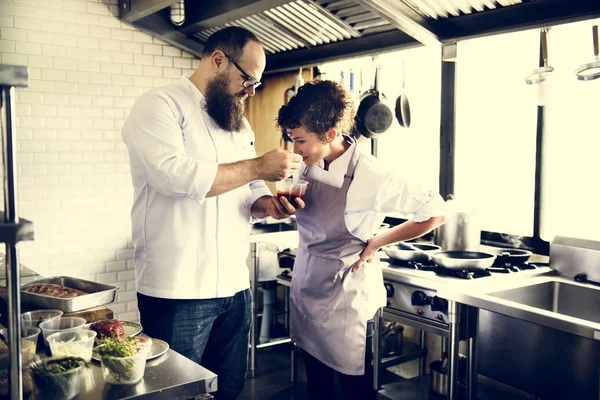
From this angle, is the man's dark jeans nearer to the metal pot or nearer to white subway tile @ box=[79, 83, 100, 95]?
the metal pot

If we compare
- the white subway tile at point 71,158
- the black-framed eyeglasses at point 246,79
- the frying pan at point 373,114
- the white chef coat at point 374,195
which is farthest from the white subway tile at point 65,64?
the white chef coat at point 374,195

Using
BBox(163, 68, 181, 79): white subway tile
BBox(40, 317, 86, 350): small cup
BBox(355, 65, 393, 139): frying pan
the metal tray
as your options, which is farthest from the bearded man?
BBox(163, 68, 181, 79): white subway tile

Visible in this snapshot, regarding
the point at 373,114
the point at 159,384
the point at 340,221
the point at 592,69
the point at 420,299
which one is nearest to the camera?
the point at 159,384

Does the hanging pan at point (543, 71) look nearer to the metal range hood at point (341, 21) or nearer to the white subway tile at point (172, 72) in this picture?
the metal range hood at point (341, 21)

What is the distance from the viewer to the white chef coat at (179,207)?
1.97 m

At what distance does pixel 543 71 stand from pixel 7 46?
388 centimetres

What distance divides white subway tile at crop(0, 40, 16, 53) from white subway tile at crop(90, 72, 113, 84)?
612mm

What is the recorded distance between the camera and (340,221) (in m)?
2.43

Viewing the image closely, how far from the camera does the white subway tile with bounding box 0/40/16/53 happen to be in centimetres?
449


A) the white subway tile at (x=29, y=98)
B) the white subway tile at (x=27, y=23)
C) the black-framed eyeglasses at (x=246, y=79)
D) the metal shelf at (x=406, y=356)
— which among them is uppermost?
the white subway tile at (x=27, y=23)

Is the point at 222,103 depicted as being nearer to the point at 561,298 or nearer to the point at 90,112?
the point at 561,298

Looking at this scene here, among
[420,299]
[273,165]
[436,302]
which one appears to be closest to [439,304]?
[436,302]

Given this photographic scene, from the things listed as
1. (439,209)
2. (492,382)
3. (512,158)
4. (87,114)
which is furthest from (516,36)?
(87,114)

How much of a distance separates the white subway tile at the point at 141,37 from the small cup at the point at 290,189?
330 centimetres
